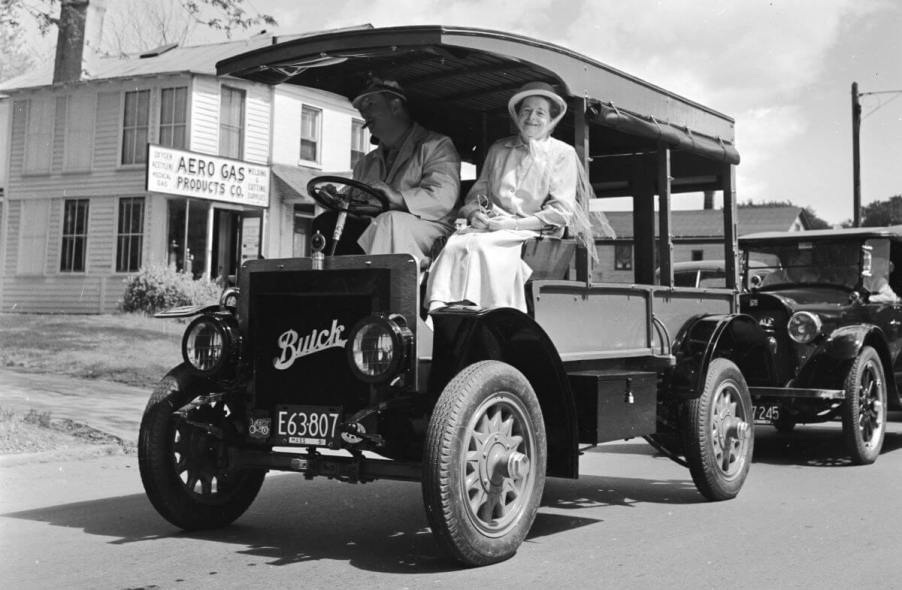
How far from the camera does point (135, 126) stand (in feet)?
88.9

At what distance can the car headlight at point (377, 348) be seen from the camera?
4.93 m

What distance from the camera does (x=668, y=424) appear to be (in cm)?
700

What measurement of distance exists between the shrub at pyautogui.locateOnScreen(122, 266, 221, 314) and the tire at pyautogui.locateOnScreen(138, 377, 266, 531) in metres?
18.4

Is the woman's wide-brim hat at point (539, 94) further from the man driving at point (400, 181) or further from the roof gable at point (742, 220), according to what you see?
the roof gable at point (742, 220)

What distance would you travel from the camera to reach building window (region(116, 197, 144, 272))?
2653 cm

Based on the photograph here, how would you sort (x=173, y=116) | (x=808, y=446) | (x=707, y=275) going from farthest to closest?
(x=173, y=116), (x=707, y=275), (x=808, y=446)

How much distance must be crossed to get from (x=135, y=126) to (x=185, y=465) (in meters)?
23.1

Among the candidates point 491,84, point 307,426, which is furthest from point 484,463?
point 491,84

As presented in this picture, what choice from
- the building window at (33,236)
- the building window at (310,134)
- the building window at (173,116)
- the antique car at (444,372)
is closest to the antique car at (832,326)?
the antique car at (444,372)

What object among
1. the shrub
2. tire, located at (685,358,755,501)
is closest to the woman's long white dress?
tire, located at (685,358,755,501)

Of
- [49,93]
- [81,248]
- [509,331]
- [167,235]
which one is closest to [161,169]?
[167,235]

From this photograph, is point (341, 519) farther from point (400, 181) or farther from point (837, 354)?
point (837, 354)

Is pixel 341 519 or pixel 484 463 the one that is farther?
pixel 341 519

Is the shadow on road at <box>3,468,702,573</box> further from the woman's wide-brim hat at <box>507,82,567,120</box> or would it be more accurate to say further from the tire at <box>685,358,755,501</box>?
the woman's wide-brim hat at <box>507,82,567,120</box>
